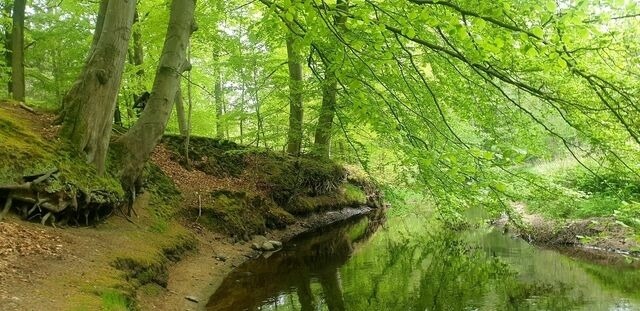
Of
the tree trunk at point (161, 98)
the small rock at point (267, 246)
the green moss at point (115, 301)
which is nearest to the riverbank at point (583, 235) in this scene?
the small rock at point (267, 246)

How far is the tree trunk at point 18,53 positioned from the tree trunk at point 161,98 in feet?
19.0

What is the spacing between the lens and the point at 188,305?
7.76 metres

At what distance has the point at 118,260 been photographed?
7.50m

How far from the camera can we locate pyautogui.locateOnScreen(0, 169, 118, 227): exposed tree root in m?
7.19

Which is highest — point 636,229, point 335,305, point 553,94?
point 553,94

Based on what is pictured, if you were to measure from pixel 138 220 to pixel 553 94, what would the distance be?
25.7ft

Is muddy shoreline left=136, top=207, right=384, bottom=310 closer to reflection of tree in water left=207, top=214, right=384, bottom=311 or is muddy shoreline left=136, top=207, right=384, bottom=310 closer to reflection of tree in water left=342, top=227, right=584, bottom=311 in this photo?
reflection of tree in water left=207, top=214, right=384, bottom=311

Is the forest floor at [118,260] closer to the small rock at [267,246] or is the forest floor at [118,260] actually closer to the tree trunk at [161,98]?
the small rock at [267,246]

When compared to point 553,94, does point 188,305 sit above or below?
below

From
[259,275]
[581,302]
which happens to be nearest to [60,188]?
[259,275]

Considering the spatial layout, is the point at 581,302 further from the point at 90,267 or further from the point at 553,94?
the point at 90,267

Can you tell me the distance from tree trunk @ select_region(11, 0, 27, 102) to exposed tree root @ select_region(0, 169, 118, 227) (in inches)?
277

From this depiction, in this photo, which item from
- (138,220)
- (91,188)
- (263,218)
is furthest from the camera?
(263,218)

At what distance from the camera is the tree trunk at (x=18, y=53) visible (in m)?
13.6
